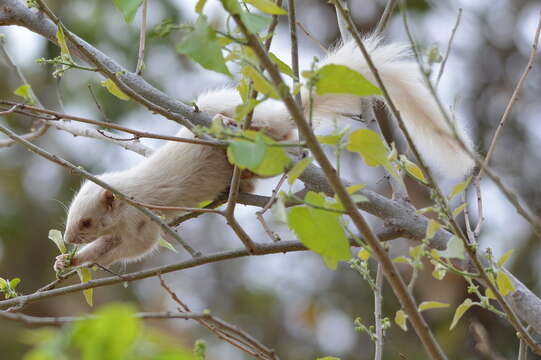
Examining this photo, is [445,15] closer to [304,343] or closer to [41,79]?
[304,343]

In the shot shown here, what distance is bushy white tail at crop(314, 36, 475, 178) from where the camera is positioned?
2.17m

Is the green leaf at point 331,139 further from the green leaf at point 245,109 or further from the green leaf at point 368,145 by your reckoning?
the green leaf at point 245,109

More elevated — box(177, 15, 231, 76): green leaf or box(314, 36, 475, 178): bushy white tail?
box(314, 36, 475, 178): bushy white tail

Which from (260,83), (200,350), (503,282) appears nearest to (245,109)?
(260,83)

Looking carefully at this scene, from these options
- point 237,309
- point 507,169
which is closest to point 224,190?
point 507,169

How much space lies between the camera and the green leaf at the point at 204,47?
1.16 metres

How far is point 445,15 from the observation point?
7.56m

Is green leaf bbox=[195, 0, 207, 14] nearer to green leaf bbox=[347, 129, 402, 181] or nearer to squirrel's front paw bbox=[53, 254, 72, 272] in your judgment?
green leaf bbox=[347, 129, 402, 181]

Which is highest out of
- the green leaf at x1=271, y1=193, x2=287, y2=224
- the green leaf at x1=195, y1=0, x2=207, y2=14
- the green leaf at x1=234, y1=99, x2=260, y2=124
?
the green leaf at x1=195, y1=0, x2=207, y2=14

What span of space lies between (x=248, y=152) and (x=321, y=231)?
244 millimetres

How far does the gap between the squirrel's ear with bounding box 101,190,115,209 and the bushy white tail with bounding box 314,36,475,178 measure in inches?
47.8

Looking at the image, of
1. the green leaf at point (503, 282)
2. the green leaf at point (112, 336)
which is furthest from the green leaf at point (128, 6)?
the green leaf at point (503, 282)

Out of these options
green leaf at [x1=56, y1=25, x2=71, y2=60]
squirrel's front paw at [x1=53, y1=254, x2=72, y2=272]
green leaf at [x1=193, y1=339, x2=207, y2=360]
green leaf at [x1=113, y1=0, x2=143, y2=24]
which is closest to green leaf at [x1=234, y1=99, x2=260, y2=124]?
green leaf at [x1=113, y1=0, x2=143, y2=24]

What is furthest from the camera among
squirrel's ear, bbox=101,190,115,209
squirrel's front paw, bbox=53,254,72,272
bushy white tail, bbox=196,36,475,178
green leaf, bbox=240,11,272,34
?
squirrel's ear, bbox=101,190,115,209
